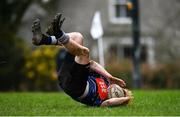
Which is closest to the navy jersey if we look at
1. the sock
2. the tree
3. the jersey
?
the jersey

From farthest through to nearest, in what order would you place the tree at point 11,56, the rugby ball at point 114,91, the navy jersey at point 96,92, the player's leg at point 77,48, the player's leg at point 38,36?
the tree at point 11,56
the rugby ball at point 114,91
the navy jersey at point 96,92
the player's leg at point 38,36
the player's leg at point 77,48

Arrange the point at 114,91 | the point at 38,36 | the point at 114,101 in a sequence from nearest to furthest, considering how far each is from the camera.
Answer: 1. the point at 38,36
2. the point at 114,101
3. the point at 114,91

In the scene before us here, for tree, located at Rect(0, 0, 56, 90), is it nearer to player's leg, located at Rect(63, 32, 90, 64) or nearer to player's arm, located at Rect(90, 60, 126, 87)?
player's arm, located at Rect(90, 60, 126, 87)

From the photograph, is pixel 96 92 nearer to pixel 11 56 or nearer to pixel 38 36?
pixel 38 36

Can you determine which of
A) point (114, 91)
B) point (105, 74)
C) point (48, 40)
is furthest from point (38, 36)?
point (114, 91)

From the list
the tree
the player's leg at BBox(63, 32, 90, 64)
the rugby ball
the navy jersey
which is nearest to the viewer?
the player's leg at BBox(63, 32, 90, 64)

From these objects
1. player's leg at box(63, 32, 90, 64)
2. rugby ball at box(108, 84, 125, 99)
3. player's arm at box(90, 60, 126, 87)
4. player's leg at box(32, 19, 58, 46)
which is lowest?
rugby ball at box(108, 84, 125, 99)

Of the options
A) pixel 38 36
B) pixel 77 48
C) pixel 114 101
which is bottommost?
pixel 114 101

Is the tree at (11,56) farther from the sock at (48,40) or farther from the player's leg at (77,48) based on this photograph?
the player's leg at (77,48)

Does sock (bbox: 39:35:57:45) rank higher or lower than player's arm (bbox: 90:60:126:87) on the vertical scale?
higher

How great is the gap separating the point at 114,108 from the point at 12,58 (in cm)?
2331

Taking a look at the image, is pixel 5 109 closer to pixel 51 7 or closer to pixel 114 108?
pixel 114 108

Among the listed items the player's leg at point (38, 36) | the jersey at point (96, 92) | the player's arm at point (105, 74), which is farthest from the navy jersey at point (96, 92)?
the player's leg at point (38, 36)

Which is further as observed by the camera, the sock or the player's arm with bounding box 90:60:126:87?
the player's arm with bounding box 90:60:126:87
